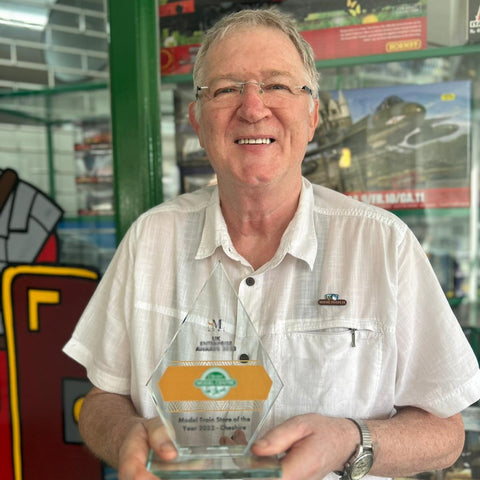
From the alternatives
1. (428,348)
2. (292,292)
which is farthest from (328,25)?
(428,348)

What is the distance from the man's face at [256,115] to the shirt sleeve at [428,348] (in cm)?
43

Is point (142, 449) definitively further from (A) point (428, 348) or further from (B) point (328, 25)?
(B) point (328, 25)

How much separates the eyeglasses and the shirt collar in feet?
0.96

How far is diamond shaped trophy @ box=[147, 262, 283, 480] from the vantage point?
1101 mm

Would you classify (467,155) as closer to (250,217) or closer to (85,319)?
(250,217)

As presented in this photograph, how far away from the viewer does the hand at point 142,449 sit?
1.03 metres

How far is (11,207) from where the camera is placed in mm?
2312

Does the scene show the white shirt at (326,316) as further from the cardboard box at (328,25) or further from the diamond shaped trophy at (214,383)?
the cardboard box at (328,25)

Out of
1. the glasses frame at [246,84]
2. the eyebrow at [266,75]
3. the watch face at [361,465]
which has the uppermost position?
the eyebrow at [266,75]

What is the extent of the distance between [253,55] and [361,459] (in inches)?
42.7

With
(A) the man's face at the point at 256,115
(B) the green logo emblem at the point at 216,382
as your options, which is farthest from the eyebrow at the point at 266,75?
(B) the green logo emblem at the point at 216,382

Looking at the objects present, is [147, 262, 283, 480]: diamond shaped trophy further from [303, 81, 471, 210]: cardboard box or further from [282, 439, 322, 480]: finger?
[303, 81, 471, 210]: cardboard box

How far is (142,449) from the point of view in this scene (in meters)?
1.09

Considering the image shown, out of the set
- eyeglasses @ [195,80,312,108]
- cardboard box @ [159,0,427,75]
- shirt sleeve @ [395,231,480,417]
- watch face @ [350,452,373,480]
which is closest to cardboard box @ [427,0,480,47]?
cardboard box @ [159,0,427,75]
